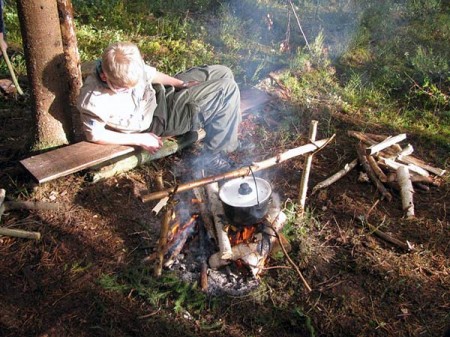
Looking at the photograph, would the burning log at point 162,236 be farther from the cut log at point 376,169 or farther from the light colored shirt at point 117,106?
the cut log at point 376,169

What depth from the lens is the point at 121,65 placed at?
10.3 ft

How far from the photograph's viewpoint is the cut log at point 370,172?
13.4 feet

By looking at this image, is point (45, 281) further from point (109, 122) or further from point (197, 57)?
point (197, 57)

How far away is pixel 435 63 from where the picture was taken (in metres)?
6.28

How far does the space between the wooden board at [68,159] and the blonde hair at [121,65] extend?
0.71m

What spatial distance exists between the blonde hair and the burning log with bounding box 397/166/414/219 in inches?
111

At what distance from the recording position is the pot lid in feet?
10.2

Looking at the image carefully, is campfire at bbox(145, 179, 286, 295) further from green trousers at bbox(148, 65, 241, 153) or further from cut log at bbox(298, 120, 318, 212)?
green trousers at bbox(148, 65, 241, 153)

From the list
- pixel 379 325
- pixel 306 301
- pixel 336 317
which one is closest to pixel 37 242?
pixel 306 301

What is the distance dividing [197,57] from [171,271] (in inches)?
157

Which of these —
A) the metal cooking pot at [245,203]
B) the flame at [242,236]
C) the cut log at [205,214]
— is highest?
the metal cooking pot at [245,203]

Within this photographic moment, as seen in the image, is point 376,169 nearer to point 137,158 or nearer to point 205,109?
point 205,109

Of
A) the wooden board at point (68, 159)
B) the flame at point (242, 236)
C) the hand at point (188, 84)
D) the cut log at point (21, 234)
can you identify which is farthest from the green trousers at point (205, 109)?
the cut log at point (21, 234)

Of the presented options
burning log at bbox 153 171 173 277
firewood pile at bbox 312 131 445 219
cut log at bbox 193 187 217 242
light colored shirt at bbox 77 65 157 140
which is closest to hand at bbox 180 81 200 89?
light colored shirt at bbox 77 65 157 140
